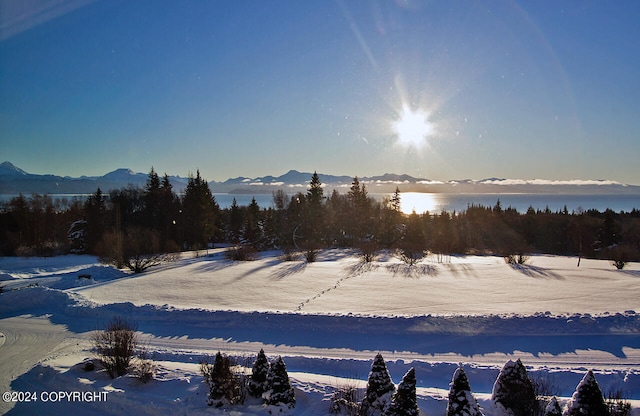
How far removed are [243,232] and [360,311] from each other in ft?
133

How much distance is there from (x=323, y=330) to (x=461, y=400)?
22.9ft

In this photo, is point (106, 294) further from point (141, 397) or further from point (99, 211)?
point (99, 211)

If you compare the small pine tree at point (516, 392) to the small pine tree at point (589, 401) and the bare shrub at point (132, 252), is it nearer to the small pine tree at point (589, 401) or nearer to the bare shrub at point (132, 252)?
the small pine tree at point (589, 401)

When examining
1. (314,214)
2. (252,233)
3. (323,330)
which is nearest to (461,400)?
(323,330)

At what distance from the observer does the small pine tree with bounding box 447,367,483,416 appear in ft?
18.9

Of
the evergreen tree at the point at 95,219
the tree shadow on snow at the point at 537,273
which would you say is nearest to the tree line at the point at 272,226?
the evergreen tree at the point at 95,219

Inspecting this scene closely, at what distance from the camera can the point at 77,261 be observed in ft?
109

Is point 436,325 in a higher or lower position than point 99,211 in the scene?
lower

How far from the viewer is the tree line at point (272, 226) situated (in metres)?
42.2

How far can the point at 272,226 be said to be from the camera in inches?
1970

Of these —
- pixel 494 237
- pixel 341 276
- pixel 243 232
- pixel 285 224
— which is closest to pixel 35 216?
pixel 243 232
